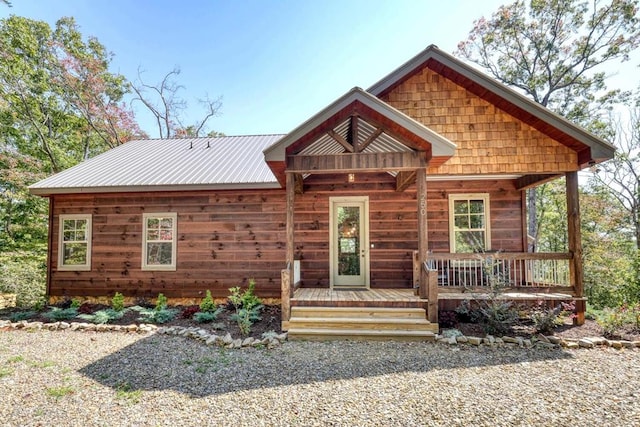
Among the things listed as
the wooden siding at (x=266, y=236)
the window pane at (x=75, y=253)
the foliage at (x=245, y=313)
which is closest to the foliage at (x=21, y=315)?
the wooden siding at (x=266, y=236)

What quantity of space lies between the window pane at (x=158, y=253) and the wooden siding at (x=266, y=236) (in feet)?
0.85

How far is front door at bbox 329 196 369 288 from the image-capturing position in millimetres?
7551

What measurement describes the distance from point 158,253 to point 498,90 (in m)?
8.95

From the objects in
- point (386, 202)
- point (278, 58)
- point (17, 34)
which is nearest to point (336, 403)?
point (386, 202)

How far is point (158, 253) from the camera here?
7.90 metres

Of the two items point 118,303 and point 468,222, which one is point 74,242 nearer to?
point 118,303

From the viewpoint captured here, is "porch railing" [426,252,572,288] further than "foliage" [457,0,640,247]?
No

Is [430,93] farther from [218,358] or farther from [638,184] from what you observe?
[638,184]

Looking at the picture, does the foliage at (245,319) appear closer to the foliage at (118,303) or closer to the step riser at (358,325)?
the step riser at (358,325)

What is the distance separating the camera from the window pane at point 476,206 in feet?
25.1

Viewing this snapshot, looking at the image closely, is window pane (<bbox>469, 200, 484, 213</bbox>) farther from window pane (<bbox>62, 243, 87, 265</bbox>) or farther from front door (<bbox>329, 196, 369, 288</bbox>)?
window pane (<bbox>62, 243, 87, 265</bbox>)

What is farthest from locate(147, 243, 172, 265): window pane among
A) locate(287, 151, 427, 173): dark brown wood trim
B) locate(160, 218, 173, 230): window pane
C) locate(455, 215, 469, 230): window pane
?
locate(455, 215, 469, 230): window pane

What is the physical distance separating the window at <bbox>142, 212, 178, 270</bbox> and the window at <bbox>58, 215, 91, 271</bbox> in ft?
5.14

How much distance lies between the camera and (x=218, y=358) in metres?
4.35
